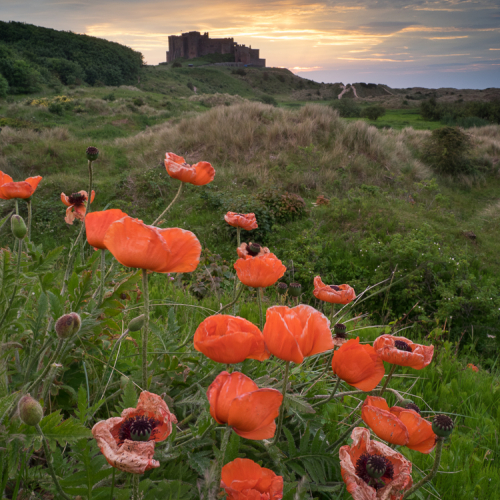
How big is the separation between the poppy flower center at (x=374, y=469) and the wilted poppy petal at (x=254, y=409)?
30cm

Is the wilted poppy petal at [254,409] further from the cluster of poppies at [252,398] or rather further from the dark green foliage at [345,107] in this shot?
the dark green foliage at [345,107]

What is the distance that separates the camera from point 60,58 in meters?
42.6

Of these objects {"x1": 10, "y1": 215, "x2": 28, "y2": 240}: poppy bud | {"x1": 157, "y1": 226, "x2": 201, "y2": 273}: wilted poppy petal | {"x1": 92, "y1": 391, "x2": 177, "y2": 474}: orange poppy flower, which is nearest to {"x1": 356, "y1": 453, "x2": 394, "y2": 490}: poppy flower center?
{"x1": 92, "y1": 391, "x2": 177, "y2": 474}: orange poppy flower

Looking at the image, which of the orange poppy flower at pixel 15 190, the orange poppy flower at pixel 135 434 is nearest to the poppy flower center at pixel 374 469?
the orange poppy flower at pixel 135 434

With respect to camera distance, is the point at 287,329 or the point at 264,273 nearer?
Result: the point at 287,329

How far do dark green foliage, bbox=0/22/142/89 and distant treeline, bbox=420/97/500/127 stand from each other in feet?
114

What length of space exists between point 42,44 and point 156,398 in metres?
57.3

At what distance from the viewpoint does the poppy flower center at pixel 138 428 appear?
0.69 metres

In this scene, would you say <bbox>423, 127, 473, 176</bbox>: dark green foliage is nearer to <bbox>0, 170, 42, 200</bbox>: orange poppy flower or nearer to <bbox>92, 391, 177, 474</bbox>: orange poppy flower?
<bbox>0, 170, 42, 200</bbox>: orange poppy flower

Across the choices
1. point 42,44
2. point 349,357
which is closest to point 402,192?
point 349,357

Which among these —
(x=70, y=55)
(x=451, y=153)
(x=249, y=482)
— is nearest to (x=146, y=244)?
(x=249, y=482)

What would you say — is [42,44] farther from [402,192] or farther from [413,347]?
[413,347]

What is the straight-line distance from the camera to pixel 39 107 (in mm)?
21859

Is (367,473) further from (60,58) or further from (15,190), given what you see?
(60,58)
